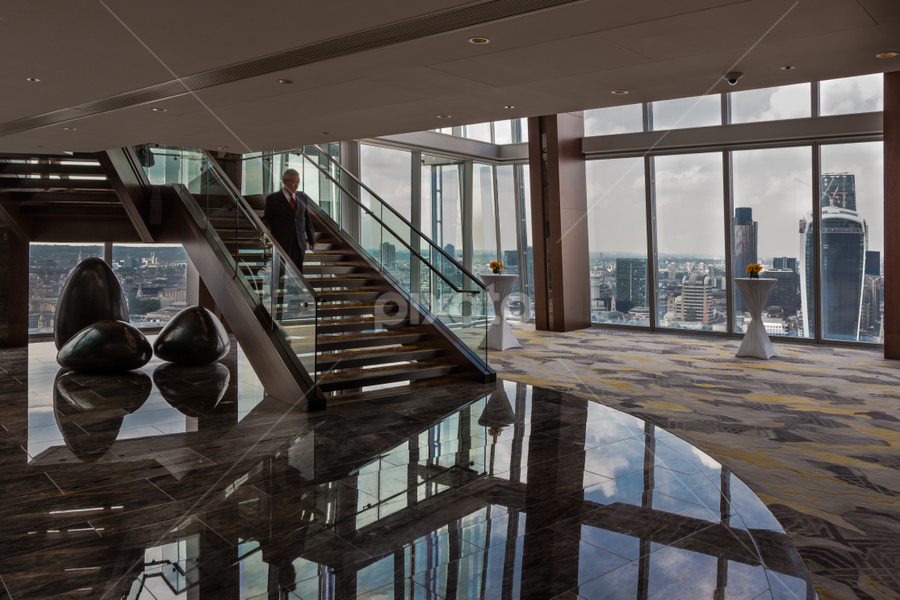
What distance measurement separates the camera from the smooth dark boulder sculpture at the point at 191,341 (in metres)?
9.34

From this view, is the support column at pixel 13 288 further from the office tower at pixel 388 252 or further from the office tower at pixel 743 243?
the office tower at pixel 743 243

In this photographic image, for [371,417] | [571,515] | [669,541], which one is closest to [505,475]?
[571,515]

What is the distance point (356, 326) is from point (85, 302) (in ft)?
15.4

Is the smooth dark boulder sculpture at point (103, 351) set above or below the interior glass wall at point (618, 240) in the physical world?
below

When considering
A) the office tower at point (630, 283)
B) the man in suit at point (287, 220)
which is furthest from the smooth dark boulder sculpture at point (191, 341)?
the office tower at point (630, 283)

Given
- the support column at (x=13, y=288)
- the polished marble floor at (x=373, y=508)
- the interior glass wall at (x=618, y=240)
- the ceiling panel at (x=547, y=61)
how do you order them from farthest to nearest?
the interior glass wall at (x=618, y=240) < the support column at (x=13, y=288) < the ceiling panel at (x=547, y=61) < the polished marble floor at (x=373, y=508)

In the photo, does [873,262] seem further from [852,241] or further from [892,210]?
[892,210]

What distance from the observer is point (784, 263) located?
12234 millimetres

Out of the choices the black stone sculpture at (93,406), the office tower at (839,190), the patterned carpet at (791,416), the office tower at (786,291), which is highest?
the office tower at (839,190)

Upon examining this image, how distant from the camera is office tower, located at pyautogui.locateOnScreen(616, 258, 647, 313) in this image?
14.0m

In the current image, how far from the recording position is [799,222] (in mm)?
12062

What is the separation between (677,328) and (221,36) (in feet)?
37.0

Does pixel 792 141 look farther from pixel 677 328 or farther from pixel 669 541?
pixel 669 541

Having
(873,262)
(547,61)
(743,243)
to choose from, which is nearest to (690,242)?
(743,243)
